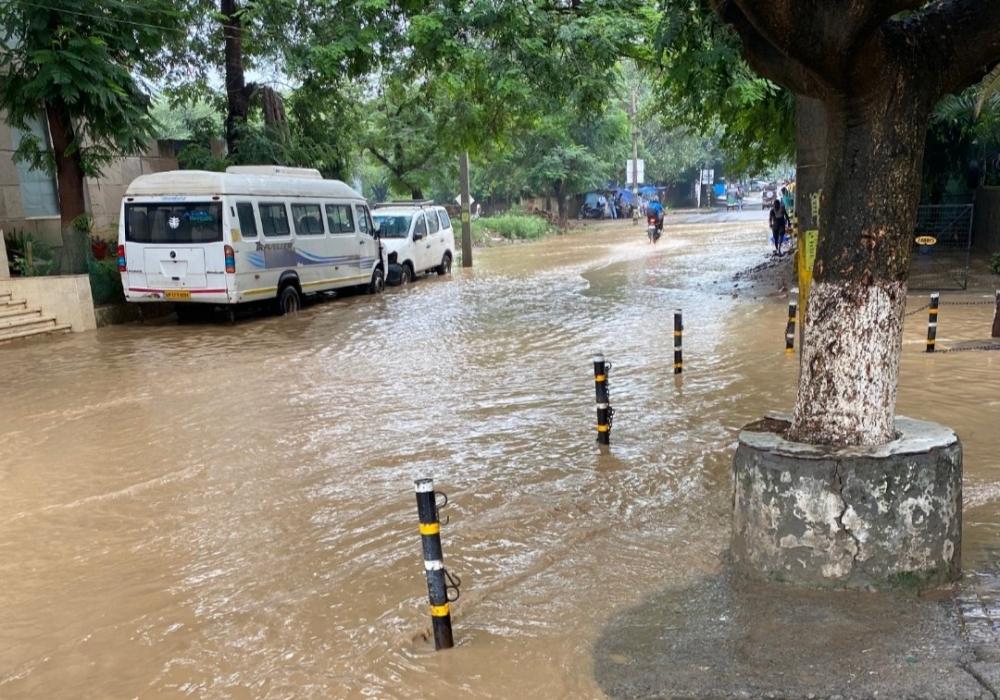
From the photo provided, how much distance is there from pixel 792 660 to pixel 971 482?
2952 millimetres

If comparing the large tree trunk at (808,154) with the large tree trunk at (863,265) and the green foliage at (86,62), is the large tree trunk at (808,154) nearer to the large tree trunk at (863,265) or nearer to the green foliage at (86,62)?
the large tree trunk at (863,265)

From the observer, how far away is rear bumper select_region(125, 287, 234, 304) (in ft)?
46.9

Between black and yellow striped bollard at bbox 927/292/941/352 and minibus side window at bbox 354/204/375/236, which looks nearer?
black and yellow striped bollard at bbox 927/292/941/352

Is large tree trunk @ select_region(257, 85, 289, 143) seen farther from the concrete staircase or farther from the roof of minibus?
the concrete staircase

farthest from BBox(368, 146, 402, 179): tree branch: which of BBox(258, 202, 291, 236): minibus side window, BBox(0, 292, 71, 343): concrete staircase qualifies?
BBox(0, 292, 71, 343): concrete staircase

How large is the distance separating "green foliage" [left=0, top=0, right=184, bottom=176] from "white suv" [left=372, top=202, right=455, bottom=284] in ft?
23.6

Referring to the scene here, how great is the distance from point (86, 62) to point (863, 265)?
529 inches

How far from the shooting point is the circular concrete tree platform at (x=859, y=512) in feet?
12.7

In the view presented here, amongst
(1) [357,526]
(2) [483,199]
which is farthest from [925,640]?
(2) [483,199]

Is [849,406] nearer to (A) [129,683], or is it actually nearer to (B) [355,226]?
(A) [129,683]

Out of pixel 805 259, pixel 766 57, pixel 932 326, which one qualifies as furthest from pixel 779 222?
pixel 766 57

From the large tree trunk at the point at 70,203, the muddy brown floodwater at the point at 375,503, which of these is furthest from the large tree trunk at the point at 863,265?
the large tree trunk at the point at 70,203

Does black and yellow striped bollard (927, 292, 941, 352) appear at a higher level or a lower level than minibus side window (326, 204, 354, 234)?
lower

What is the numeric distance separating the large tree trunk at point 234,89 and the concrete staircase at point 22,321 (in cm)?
646
